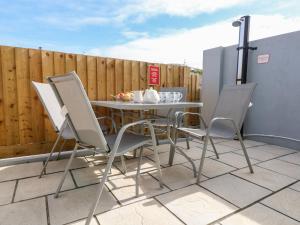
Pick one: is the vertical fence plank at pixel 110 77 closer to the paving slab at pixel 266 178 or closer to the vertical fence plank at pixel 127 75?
the vertical fence plank at pixel 127 75

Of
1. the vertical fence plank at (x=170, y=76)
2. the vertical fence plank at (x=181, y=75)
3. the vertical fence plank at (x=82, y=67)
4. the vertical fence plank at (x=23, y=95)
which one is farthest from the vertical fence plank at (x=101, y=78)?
the vertical fence plank at (x=181, y=75)

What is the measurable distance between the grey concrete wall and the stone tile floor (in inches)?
36.0

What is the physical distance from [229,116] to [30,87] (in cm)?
249

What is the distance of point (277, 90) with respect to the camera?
3.13 metres

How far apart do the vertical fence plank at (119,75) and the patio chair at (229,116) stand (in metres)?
1.13

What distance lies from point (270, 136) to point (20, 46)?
4017 mm

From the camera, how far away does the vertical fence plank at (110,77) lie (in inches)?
113

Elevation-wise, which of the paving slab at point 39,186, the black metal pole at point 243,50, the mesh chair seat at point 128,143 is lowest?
the paving slab at point 39,186

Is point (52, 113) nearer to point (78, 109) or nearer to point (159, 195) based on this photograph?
point (78, 109)

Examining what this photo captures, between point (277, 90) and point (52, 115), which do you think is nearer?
point (52, 115)

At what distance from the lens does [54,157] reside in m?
2.47

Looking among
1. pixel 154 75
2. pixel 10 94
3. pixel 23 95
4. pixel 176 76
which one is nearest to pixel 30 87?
pixel 23 95

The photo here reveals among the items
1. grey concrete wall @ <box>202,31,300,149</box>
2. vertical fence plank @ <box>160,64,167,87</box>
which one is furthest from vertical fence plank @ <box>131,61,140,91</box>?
grey concrete wall @ <box>202,31,300,149</box>

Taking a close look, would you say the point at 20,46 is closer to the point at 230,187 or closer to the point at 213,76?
the point at 230,187
